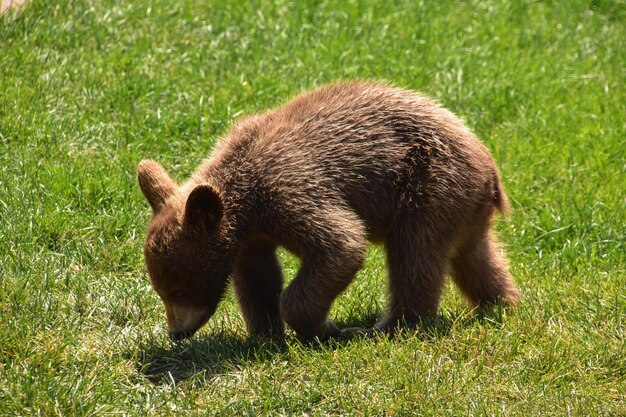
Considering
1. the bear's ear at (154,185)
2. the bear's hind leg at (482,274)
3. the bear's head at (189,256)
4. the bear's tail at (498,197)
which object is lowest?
the bear's hind leg at (482,274)

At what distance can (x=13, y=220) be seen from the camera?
7.18 meters

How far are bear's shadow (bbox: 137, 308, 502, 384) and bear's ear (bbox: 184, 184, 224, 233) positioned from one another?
71 centimetres

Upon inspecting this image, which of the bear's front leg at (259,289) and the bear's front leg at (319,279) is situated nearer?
the bear's front leg at (319,279)

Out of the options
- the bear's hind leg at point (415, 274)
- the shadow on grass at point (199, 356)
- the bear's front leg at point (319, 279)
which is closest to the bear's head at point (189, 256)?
the shadow on grass at point (199, 356)

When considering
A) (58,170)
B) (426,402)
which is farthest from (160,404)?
(58,170)

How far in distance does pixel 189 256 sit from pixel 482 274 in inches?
80.6

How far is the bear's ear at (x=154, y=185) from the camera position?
21.4 feet

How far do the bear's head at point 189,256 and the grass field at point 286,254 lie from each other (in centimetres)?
21

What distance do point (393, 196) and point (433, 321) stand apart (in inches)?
31.8

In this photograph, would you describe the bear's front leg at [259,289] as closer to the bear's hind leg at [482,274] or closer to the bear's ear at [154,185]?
the bear's ear at [154,185]

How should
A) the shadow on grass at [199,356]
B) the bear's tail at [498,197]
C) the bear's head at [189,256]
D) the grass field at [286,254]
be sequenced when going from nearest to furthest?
the grass field at [286,254]
the shadow on grass at [199,356]
the bear's head at [189,256]
the bear's tail at [498,197]

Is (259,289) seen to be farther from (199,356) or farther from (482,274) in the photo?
(482,274)

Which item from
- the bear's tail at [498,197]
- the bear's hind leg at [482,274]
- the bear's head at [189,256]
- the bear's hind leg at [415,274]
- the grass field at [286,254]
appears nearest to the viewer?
the grass field at [286,254]

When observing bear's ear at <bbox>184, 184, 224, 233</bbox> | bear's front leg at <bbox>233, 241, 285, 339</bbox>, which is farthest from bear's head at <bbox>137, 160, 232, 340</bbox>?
bear's front leg at <bbox>233, 241, 285, 339</bbox>
